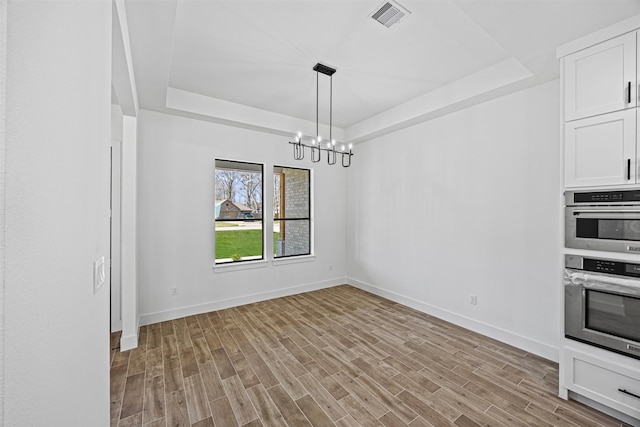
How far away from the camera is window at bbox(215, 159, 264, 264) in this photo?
4.36m

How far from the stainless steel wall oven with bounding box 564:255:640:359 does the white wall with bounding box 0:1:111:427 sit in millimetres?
3083

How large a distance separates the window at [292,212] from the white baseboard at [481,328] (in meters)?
1.62

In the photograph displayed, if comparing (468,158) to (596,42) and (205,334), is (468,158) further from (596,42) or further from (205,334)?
(205,334)

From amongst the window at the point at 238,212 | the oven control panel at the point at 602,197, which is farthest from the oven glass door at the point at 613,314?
the window at the point at 238,212

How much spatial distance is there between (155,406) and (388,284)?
349cm

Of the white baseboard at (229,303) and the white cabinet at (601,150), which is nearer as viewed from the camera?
the white cabinet at (601,150)

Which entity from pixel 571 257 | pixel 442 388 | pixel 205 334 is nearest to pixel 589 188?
pixel 571 257

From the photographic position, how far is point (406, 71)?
10.5ft

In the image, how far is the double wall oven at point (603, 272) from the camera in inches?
78.2

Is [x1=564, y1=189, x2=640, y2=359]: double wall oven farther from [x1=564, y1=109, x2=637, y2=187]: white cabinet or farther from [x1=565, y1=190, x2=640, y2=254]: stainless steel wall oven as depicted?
[x1=564, y1=109, x2=637, y2=187]: white cabinet

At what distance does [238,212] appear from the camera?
4523 millimetres

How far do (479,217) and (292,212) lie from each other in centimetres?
303

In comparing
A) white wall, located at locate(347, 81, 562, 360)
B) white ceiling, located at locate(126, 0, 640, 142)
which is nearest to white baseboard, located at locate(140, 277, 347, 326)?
white wall, located at locate(347, 81, 562, 360)

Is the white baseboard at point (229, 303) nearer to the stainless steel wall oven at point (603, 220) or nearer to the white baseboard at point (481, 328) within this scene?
the white baseboard at point (481, 328)
